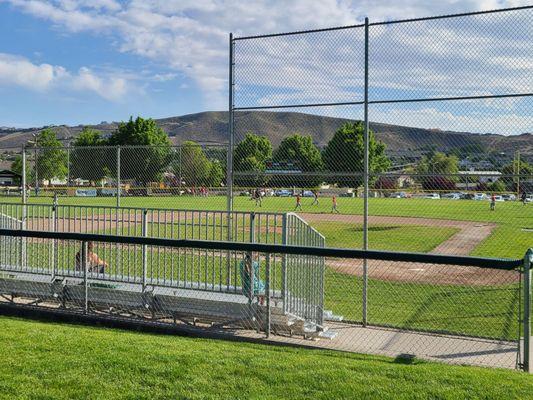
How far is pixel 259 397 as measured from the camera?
458cm

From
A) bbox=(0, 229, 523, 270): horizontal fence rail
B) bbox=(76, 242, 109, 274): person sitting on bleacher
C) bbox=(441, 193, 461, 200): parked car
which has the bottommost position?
bbox=(76, 242, 109, 274): person sitting on bleacher

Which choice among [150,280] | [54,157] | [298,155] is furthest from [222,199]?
[150,280]

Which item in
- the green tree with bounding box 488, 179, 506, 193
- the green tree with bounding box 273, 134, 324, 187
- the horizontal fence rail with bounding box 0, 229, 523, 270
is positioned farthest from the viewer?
the green tree with bounding box 273, 134, 324, 187

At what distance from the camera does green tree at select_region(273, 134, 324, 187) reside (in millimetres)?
10641

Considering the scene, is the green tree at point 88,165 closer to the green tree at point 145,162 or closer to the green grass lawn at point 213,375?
the green tree at point 145,162

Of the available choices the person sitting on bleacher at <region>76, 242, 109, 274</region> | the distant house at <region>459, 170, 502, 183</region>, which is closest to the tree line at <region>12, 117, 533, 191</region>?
the distant house at <region>459, 170, 502, 183</region>

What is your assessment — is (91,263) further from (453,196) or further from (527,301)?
(453,196)

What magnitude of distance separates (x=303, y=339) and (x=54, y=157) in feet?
56.7

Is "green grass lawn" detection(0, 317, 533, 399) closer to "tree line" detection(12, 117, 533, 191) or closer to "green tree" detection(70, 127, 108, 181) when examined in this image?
"tree line" detection(12, 117, 533, 191)

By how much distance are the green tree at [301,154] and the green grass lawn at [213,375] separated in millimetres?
5250

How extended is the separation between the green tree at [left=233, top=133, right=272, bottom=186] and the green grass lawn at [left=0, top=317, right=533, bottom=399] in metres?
5.47

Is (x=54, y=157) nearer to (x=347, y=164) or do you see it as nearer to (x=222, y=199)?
(x=222, y=199)

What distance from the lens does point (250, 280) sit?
25.9 ft

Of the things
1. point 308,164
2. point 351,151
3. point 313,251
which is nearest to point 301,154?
point 308,164
